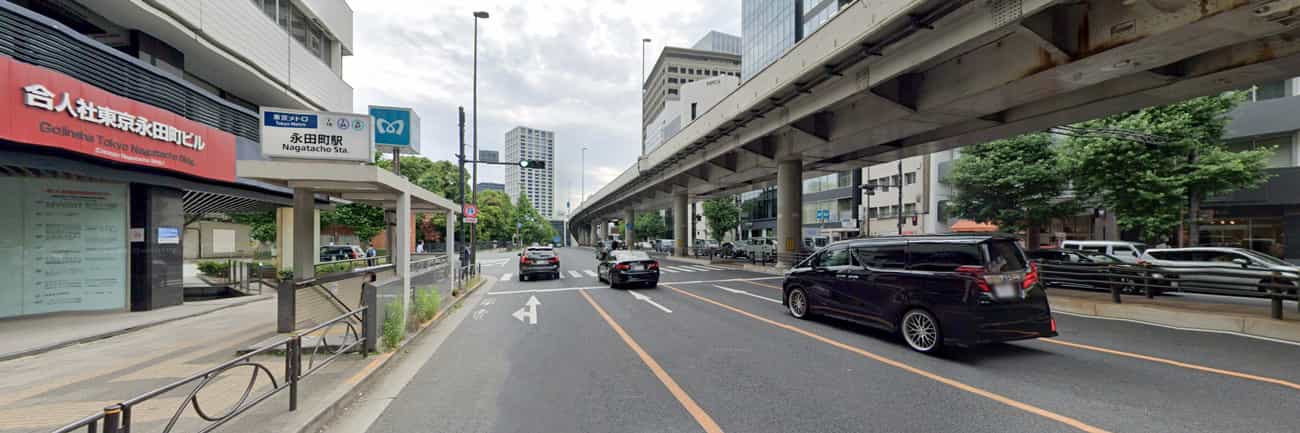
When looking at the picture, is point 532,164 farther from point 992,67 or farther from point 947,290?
point 947,290

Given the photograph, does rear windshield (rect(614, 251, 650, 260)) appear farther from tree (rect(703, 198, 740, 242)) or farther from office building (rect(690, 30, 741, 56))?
office building (rect(690, 30, 741, 56))

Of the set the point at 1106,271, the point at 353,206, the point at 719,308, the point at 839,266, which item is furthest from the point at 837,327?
the point at 353,206

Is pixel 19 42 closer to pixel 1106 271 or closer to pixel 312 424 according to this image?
pixel 312 424

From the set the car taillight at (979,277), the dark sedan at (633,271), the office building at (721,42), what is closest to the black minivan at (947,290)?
the car taillight at (979,277)

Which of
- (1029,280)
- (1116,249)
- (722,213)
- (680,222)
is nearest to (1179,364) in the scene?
(1029,280)

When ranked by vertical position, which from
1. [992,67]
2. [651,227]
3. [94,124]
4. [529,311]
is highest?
[992,67]

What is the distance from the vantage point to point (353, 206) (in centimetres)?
2797

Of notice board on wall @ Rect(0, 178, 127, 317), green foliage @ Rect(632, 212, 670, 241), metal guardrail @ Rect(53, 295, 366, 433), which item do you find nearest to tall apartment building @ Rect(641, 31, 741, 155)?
green foliage @ Rect(632, 212, 670, 241)

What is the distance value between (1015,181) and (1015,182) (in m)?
0.06

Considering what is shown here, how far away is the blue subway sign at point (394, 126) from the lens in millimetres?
10617

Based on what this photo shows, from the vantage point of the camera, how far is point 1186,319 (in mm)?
8852

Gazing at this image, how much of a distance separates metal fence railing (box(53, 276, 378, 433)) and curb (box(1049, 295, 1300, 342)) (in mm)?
14071

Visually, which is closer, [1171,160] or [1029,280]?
[1029,280]

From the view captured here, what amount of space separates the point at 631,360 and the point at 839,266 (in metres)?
4.51
